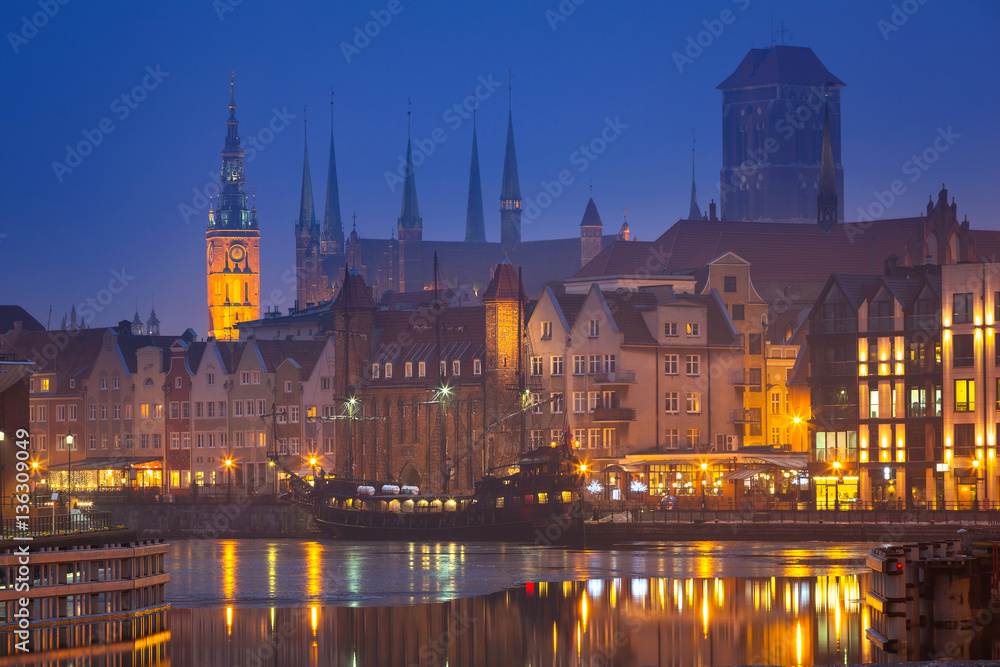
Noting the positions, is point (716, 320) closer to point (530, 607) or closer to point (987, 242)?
point (987, 242)

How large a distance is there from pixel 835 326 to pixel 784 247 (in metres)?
51.2

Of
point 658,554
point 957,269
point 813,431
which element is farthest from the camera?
point 813,431

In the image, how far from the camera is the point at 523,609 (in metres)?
71.3

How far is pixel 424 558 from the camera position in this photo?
10062 cm

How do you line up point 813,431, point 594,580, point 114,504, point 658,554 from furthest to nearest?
point 114,504, point 813,431, point 658,554, point 594,580

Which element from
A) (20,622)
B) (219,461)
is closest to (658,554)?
(20,622)

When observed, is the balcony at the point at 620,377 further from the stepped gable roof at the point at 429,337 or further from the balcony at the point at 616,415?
the stepped gable roof at the point at 429,337

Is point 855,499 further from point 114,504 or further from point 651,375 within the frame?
point 114,504

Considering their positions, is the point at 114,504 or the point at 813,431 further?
the point at 114,504

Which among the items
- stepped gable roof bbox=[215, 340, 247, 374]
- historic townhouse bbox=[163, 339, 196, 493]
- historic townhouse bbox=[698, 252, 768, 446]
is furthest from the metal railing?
historic townhouse bbox=[163, 339, 196, 493]

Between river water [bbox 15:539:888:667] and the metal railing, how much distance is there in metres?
4.34

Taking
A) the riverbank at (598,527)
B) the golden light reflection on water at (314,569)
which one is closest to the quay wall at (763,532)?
the riverbank at (598,527)

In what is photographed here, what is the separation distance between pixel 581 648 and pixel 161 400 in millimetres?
105812

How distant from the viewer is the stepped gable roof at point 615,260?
166m
